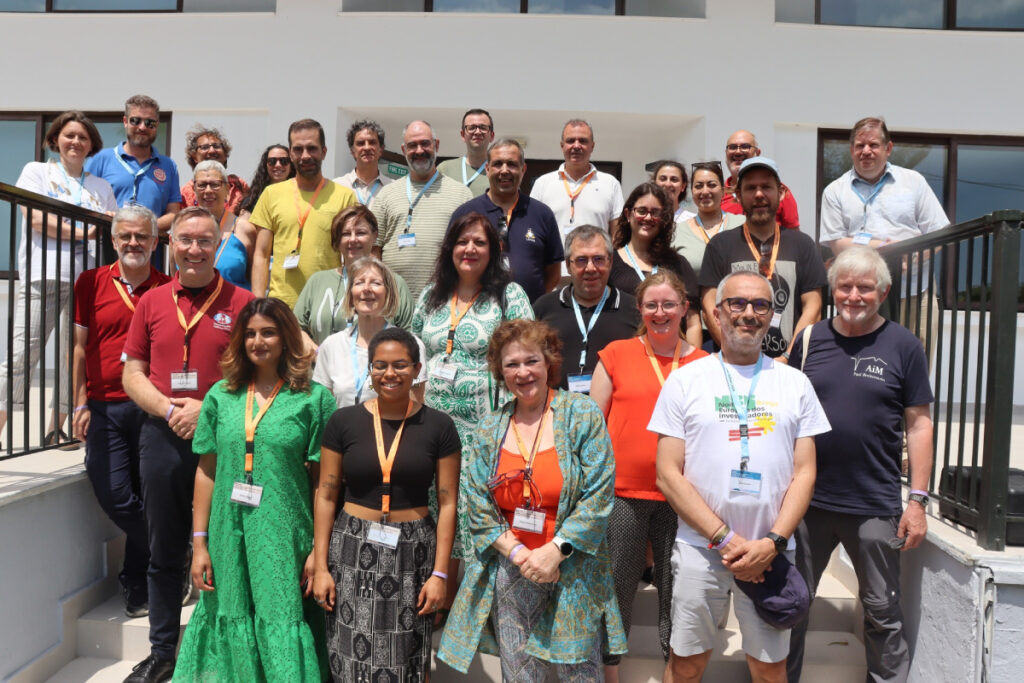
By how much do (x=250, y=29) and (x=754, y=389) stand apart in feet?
24.0

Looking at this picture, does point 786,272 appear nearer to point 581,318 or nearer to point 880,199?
point 581,318

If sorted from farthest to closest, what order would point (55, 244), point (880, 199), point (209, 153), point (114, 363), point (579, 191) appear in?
point (209, 153) → point (579, 191) → point (880, 199) → point (55, 244) → point (114, 363)

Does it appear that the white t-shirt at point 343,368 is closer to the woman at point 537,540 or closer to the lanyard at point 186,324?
the lanyard at point 186,324

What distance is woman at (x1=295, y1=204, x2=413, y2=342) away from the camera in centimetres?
394

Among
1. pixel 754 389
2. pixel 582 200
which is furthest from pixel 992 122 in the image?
pixel 754 389

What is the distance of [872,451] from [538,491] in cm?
142

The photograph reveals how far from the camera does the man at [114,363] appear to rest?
12.6 feet

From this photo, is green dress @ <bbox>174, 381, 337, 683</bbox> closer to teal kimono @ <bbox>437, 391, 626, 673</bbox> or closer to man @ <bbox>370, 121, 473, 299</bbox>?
teal kimono @ <bbox>437, 391, 626, 673</bbox>

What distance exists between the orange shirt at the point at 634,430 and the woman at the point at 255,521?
1.28m

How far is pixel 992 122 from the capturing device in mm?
8203

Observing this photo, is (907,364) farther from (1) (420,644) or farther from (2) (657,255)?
(1) (420,644)

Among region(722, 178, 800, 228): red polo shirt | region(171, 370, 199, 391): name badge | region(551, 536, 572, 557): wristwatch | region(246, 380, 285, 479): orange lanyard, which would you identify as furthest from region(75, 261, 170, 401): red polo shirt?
region(722, 178, 800, 228): red polo shirt

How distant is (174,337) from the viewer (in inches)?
135

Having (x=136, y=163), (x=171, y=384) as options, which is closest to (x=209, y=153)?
(x=136, y=163)
